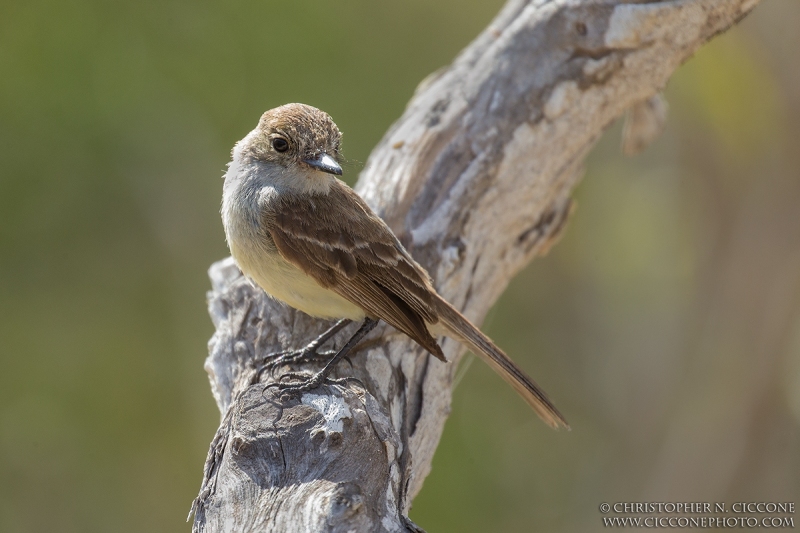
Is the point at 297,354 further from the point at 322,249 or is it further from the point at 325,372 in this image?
the point at 322,249

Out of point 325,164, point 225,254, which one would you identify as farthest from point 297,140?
point 225,254

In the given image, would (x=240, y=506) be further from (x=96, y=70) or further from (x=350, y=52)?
(x=350, y=52)

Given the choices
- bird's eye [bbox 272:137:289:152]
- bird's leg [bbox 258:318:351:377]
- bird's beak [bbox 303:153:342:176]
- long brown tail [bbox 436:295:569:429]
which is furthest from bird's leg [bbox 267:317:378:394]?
bird's eye [bbox 272:137:289:152]

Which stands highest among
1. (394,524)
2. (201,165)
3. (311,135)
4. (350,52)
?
(350,52)

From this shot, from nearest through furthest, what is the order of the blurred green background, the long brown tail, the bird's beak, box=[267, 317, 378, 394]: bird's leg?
box=[267, 317, 378, 394]: bird's leg → the bird's beak → the long brown tail → the blurred green background

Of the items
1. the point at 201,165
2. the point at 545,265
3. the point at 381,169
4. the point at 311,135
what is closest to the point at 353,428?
the point at 311,135

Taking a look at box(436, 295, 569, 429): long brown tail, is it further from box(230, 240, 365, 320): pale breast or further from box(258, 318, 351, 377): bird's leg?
box(258, 318, 351, 377): bird's leg

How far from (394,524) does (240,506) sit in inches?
23.0

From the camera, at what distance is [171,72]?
30.6 ft

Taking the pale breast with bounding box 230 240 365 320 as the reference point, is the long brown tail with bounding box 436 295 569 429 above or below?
below

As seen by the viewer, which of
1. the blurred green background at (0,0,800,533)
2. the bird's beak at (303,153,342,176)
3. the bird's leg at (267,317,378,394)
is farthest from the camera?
the blurred green background at (0,0,800,533)

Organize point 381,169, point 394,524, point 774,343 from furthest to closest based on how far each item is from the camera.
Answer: point 774,343, point 381,169, point 394,524

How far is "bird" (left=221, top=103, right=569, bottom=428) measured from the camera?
4246 millimetres

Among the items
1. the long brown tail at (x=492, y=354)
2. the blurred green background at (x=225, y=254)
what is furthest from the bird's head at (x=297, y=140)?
the blurred green background at (x=225, y=254)
